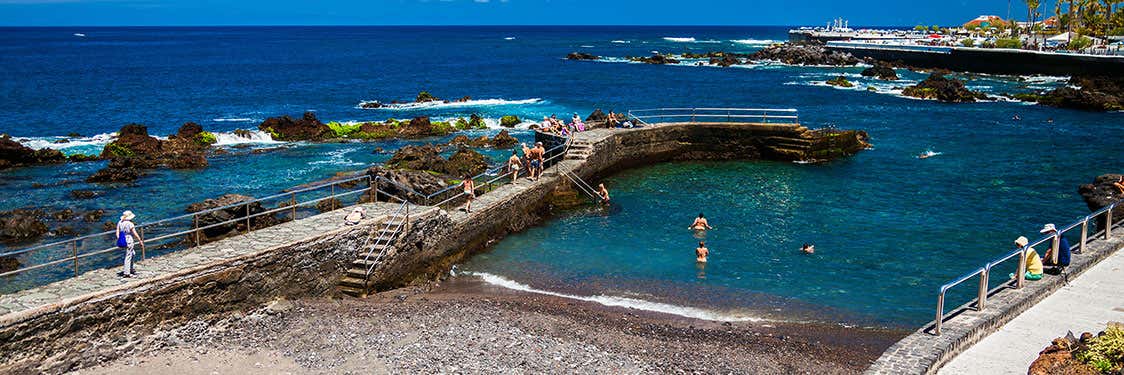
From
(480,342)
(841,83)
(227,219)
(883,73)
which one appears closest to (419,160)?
(227,219)

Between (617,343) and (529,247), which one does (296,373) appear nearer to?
(617,343)

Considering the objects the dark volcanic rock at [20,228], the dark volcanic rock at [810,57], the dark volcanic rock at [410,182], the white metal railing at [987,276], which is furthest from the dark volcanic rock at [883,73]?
the dark volcanic rock at [20,228]

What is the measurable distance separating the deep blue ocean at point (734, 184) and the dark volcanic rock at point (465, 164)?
5040 millimetres

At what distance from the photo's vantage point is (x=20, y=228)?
1014 inches

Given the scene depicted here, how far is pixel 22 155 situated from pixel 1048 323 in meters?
40.6

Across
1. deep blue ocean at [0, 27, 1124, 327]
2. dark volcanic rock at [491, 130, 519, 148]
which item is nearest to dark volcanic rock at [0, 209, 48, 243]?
deep blue ocean at [0, 27, 1124, 327]

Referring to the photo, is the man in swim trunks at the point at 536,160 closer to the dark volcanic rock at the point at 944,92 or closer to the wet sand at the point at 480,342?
the wet sand at the point at 480,342

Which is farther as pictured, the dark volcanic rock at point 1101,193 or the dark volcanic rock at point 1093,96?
the dark volcanic rock at point 1093,96

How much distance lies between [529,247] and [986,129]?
3516 centimetres

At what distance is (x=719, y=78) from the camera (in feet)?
283

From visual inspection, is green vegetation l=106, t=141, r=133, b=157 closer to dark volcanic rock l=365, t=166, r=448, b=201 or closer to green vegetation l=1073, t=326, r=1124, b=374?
dark volcanic rock l=365, t=166, r=448, b=201

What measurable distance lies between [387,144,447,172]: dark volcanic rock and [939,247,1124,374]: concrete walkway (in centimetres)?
2388

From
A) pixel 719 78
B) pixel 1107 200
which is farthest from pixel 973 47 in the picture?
pixel 1107 200

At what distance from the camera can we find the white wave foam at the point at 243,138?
44.4 meters
